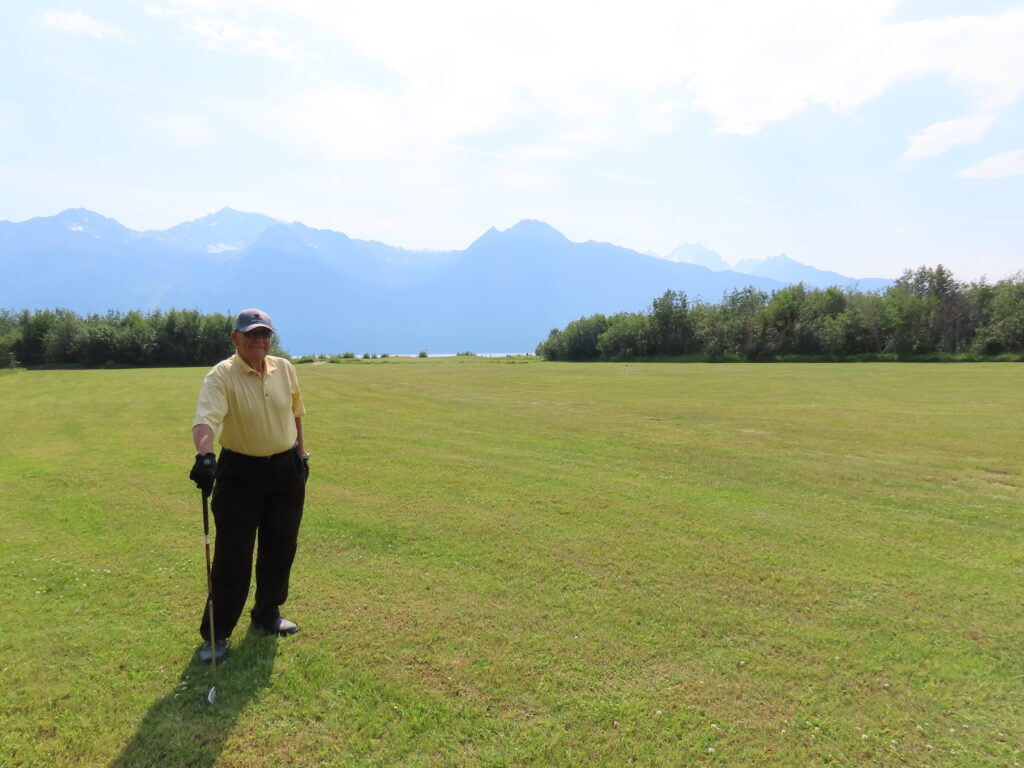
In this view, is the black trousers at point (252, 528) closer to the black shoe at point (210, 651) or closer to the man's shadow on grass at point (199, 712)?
the black shoe at point (210, 651)

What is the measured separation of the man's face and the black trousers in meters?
0.80

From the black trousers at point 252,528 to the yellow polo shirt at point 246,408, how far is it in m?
0.14

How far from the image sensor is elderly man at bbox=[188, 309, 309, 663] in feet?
13.6

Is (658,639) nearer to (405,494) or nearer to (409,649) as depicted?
(409,649)

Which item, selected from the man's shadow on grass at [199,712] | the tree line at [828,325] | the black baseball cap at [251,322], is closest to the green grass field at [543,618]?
the man's shadow on grass at [199,712]

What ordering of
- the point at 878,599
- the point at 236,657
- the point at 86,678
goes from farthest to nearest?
the point at 878,599, the point at 236,657, the point at 86,678

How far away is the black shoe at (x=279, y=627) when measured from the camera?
4.81 m

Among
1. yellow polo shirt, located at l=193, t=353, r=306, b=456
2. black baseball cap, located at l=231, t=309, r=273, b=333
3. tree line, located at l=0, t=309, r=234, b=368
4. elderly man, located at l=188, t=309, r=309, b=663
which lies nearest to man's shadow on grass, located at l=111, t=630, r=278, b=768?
elderly man, located at l=188, t=309, r=309, b=663

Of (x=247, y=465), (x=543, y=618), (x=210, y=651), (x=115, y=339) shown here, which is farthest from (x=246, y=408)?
(x=115, y=339)

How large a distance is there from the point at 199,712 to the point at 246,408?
7.45ft

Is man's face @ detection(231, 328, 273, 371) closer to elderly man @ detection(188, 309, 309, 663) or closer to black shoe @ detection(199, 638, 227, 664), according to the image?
elderly man @ detection(188, 309, 309, 663)

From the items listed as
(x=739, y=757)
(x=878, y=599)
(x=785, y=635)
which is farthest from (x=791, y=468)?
(x=739, y=757)

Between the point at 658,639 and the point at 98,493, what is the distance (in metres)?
9.61

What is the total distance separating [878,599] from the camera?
18.3 feet
